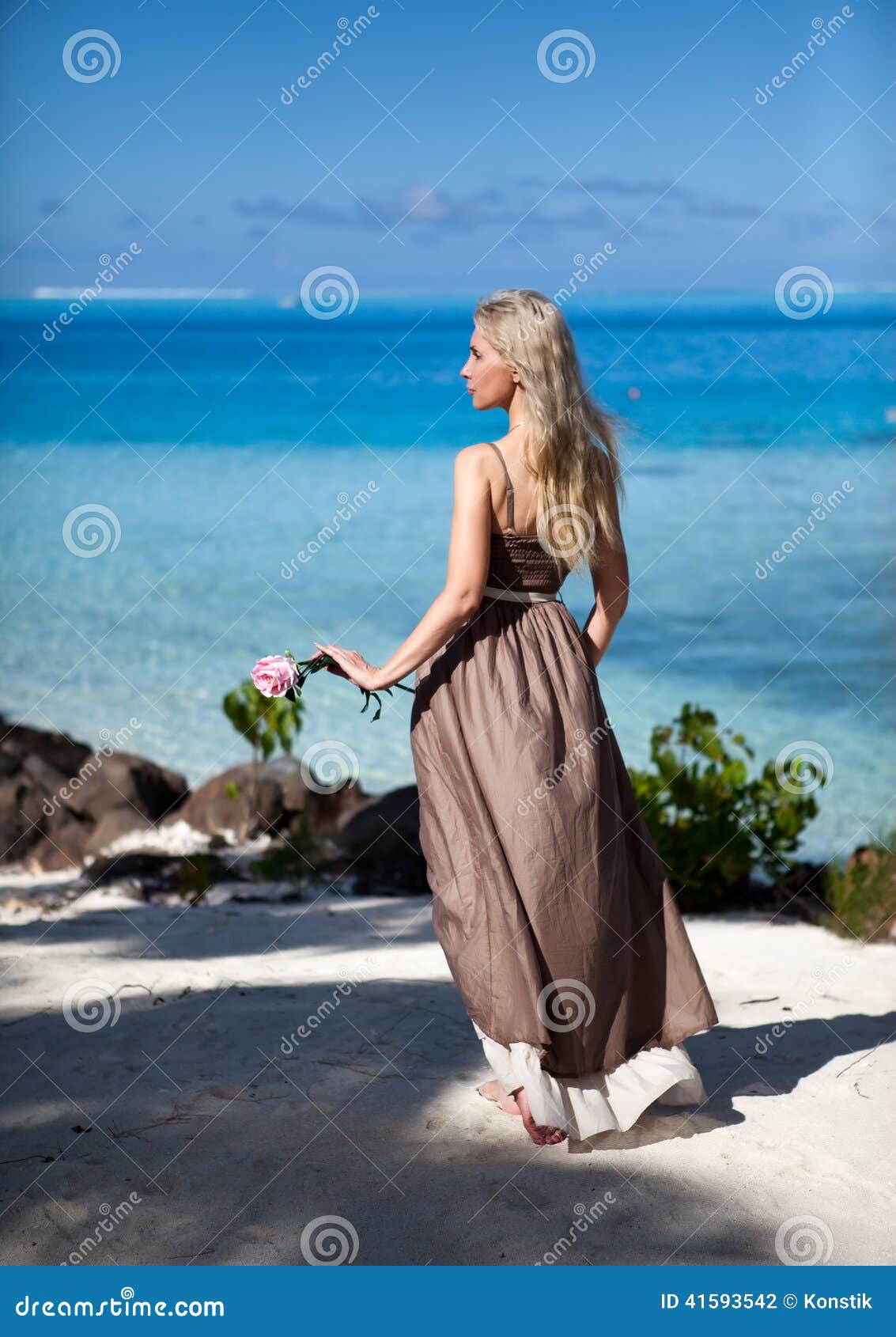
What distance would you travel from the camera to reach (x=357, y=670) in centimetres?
300

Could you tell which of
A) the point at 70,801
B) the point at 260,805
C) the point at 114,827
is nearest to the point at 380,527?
the point at 70,801

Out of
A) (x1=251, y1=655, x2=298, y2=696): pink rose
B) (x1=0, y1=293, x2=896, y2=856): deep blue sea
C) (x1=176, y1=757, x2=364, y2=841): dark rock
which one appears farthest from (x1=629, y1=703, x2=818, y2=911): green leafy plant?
(x1=251, y1=655, x2=298, y2=696): pink rose

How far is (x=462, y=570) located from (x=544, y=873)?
73cm

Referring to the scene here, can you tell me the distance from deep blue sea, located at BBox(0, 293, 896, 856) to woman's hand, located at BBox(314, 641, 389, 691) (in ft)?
3.09

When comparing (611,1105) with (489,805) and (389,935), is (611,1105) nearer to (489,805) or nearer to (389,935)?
(489,805)

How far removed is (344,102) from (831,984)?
18.1 metres

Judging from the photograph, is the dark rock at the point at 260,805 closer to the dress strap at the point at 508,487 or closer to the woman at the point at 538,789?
the woman at the point at 538,789

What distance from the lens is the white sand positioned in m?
2.63

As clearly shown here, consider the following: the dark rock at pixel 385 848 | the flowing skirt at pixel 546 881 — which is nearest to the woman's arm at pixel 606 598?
the flowing skirt at pixel 546 881

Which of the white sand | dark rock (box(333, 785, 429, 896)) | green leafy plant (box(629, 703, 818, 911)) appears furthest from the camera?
dark rock (box(333, 785, 429, 896))

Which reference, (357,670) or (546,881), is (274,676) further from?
(546,881)

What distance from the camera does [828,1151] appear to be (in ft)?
9.73

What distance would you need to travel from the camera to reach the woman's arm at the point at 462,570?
291 centimetres

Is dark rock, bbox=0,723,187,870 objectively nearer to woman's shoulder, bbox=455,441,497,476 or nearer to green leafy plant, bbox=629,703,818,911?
green leafy plant, bbox=629,703,818,911
